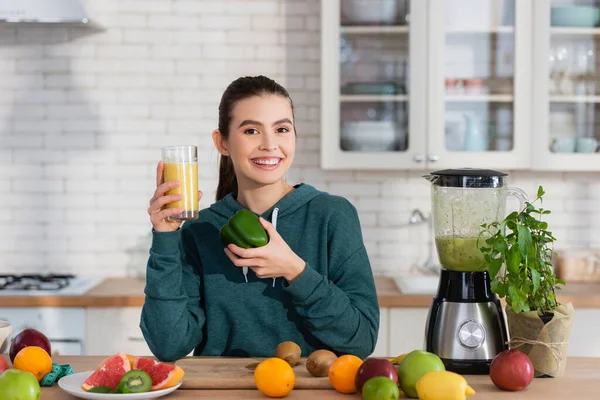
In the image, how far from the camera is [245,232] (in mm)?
1807

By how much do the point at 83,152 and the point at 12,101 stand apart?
0.42m

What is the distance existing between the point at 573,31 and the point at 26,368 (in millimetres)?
2957

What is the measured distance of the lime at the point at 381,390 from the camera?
148cm

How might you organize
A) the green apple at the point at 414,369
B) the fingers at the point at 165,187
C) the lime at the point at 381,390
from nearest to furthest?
the lime at the point at 381,390, the green apple at the point at 414,369, the fingers at the point at 165,187

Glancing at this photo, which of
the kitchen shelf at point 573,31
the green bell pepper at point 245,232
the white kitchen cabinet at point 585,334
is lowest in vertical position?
the white kitchen cabinet at point 585,334

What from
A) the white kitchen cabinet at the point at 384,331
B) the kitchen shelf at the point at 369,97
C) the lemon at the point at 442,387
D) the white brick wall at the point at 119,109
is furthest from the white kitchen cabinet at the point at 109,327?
the lemon at the point at 442,387

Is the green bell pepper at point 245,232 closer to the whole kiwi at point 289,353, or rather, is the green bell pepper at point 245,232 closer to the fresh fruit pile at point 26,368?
the whole kiwi at point 289,353

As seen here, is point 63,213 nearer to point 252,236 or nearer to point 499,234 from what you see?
point 252,236

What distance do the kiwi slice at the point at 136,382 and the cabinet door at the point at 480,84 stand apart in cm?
238

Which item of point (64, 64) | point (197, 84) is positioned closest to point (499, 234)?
point (197, 84)

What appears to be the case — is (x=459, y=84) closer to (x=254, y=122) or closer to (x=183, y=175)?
(x=254, y=122)

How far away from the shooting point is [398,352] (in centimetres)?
348

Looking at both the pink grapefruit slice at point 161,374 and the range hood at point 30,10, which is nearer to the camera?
the pink grapefruit slice at point 161,374

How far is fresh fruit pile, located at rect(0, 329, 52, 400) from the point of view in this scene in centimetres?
149
